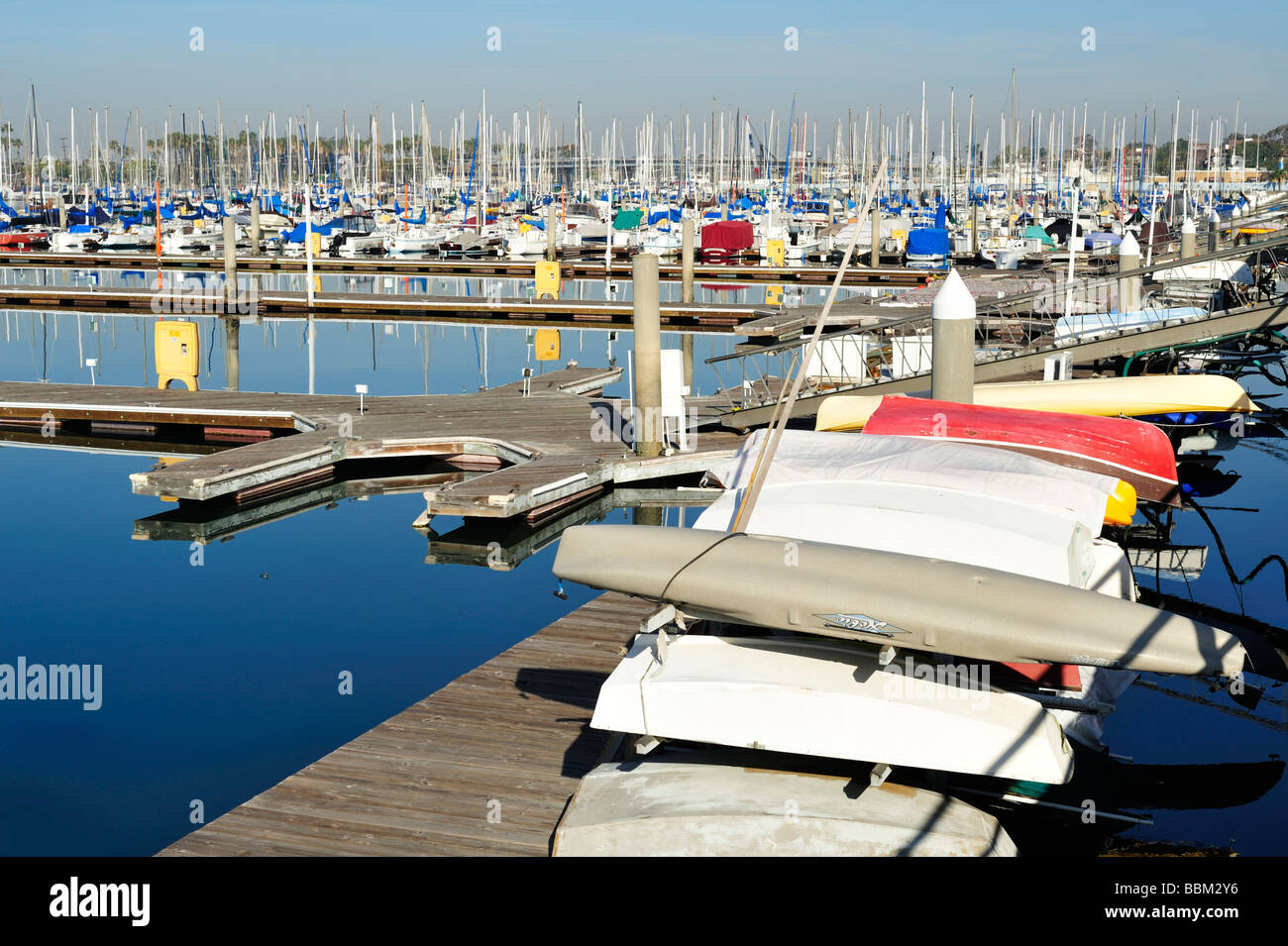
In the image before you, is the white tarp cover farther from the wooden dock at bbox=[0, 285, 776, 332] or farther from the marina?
the wooden dock at bbox=[0, 285, 776, 332]

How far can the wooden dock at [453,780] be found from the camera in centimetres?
667

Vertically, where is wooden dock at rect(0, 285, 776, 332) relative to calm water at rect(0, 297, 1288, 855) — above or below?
above

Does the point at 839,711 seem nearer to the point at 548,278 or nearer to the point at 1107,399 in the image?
the point at 1107,399

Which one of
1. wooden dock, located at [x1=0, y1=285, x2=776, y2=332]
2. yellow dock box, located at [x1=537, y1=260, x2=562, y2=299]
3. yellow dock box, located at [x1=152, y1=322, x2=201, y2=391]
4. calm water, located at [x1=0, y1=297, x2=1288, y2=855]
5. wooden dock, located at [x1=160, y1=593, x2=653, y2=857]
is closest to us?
wooden dock, located at [x1=160, y1=593, x2=653, y2=857]

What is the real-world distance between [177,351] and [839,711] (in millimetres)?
17438

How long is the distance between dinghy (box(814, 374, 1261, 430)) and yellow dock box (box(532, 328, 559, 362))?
45.4ft

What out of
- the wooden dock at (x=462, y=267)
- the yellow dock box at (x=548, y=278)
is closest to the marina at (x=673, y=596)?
the yellow dock box at (x=548, y=278)

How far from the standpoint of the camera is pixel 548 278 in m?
38.0

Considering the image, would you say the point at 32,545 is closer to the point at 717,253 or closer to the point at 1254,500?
the point at 1254,500

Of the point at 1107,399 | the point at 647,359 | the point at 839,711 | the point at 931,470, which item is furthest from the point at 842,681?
the point at 1107,399

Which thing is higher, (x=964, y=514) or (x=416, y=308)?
(x=416, y=308)

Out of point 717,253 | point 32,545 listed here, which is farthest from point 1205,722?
point 717,253

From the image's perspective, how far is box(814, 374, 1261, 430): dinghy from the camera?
1502cm

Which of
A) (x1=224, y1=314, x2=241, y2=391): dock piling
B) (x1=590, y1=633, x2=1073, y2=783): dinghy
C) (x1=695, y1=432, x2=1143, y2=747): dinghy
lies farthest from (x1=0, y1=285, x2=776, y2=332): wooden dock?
(x1=590, y1=633, x2=1073, y2=783): dinghy
